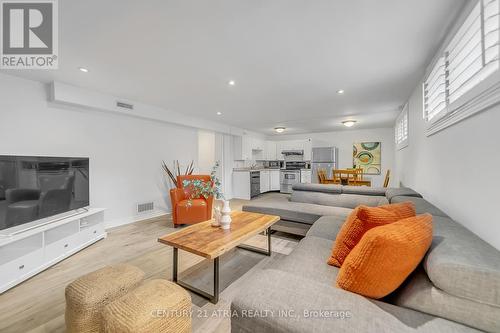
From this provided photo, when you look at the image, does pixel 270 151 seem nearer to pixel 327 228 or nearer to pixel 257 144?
pixel 257 144

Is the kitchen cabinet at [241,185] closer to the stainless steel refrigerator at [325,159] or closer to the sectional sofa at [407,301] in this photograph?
the stainless steel refrigerator at [325,159]

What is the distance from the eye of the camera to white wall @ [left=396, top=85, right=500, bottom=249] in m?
1.14

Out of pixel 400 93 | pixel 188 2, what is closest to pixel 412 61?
pixel 400 93

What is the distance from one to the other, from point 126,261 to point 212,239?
4.49ft

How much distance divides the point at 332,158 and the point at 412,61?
5.02 metres

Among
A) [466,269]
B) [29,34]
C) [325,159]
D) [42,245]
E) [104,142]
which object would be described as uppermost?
[29,34]

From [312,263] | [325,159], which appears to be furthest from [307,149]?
[312,263]

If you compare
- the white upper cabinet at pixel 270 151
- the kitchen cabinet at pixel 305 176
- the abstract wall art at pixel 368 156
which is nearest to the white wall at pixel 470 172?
the abstract wall art at pixel 368 156

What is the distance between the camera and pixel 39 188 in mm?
2561

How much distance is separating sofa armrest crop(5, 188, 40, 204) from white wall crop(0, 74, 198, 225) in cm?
80

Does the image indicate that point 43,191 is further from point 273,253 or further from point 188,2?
point 273,253

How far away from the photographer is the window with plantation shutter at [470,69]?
3.67ft

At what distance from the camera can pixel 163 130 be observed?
473 cm

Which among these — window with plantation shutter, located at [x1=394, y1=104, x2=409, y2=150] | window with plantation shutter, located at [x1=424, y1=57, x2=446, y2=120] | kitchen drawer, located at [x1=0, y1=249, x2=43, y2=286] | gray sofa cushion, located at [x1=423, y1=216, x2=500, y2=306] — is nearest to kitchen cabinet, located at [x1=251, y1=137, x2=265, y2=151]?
window with plantation shutter, located at [x1=394, y1=104, x2=409, y2=150]
